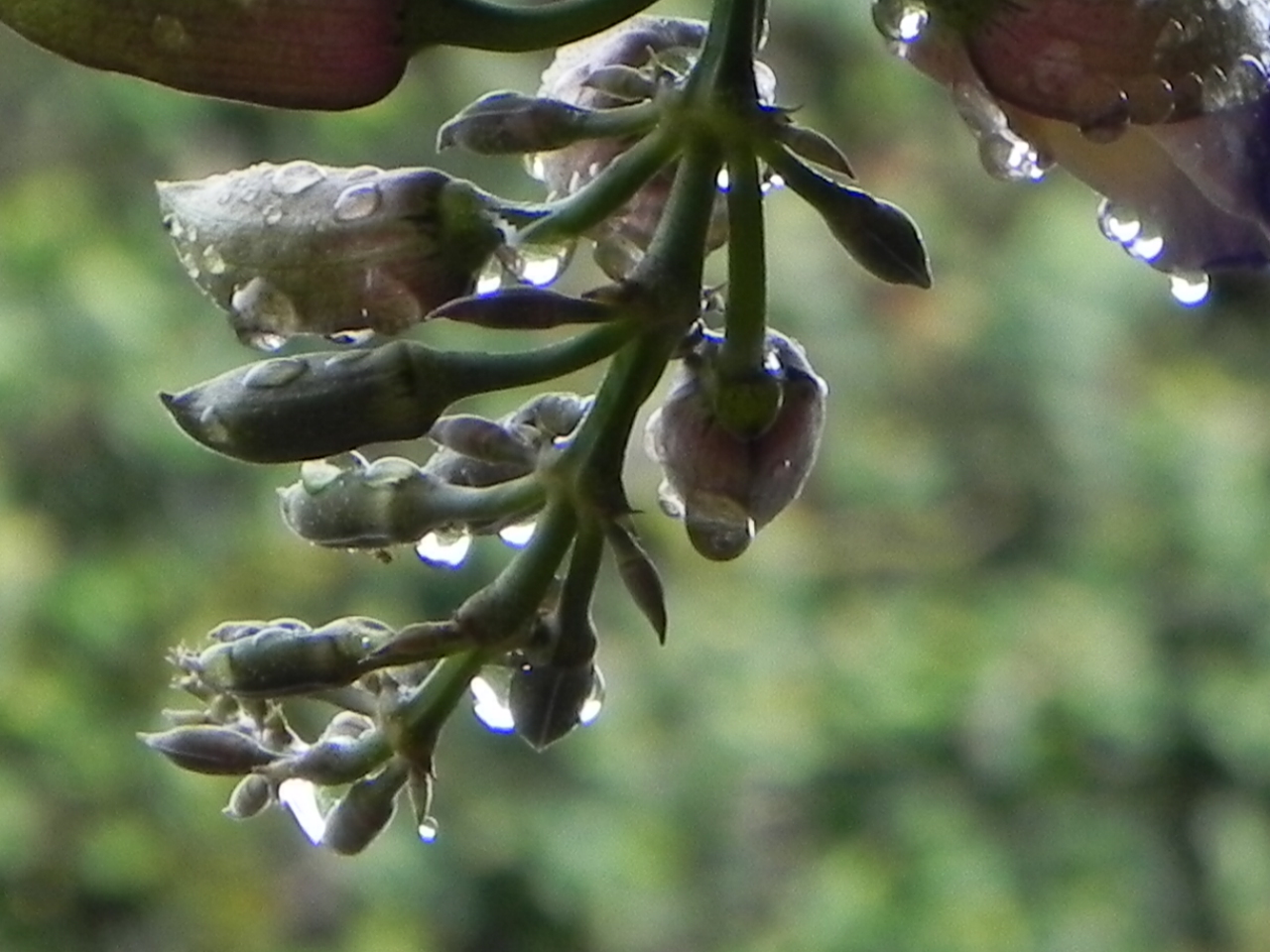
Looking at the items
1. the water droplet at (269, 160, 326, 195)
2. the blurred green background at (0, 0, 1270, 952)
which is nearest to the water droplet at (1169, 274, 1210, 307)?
the water droplet at (269, 160, 326, 195)

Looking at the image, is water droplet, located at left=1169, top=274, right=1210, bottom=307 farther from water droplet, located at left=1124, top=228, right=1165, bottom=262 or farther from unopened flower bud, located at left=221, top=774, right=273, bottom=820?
unopened flower bud, located at left=221, top=774, right=273, bottom=820

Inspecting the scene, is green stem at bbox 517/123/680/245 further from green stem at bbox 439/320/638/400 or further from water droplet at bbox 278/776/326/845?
water droplet at bbox 278/776/326/845

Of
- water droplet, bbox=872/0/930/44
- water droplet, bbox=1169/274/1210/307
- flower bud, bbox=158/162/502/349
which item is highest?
water droplet, bbox=872/0/930/44

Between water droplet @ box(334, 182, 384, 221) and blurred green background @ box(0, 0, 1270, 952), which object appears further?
blurred green background @ box(0, 0, 1270, 952)

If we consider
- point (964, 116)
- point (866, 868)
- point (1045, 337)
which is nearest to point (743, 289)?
point (964, 116)

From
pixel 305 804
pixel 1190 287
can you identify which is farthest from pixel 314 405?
pixel 1190 287

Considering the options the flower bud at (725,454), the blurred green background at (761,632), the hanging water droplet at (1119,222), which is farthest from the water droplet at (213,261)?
the blurred green background at (761,632)

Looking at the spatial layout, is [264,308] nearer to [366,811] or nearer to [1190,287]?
[366,811]

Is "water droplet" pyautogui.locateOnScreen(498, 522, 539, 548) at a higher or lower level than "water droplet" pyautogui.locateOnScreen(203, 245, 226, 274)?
lower

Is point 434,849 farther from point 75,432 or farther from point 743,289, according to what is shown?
point 743,289
